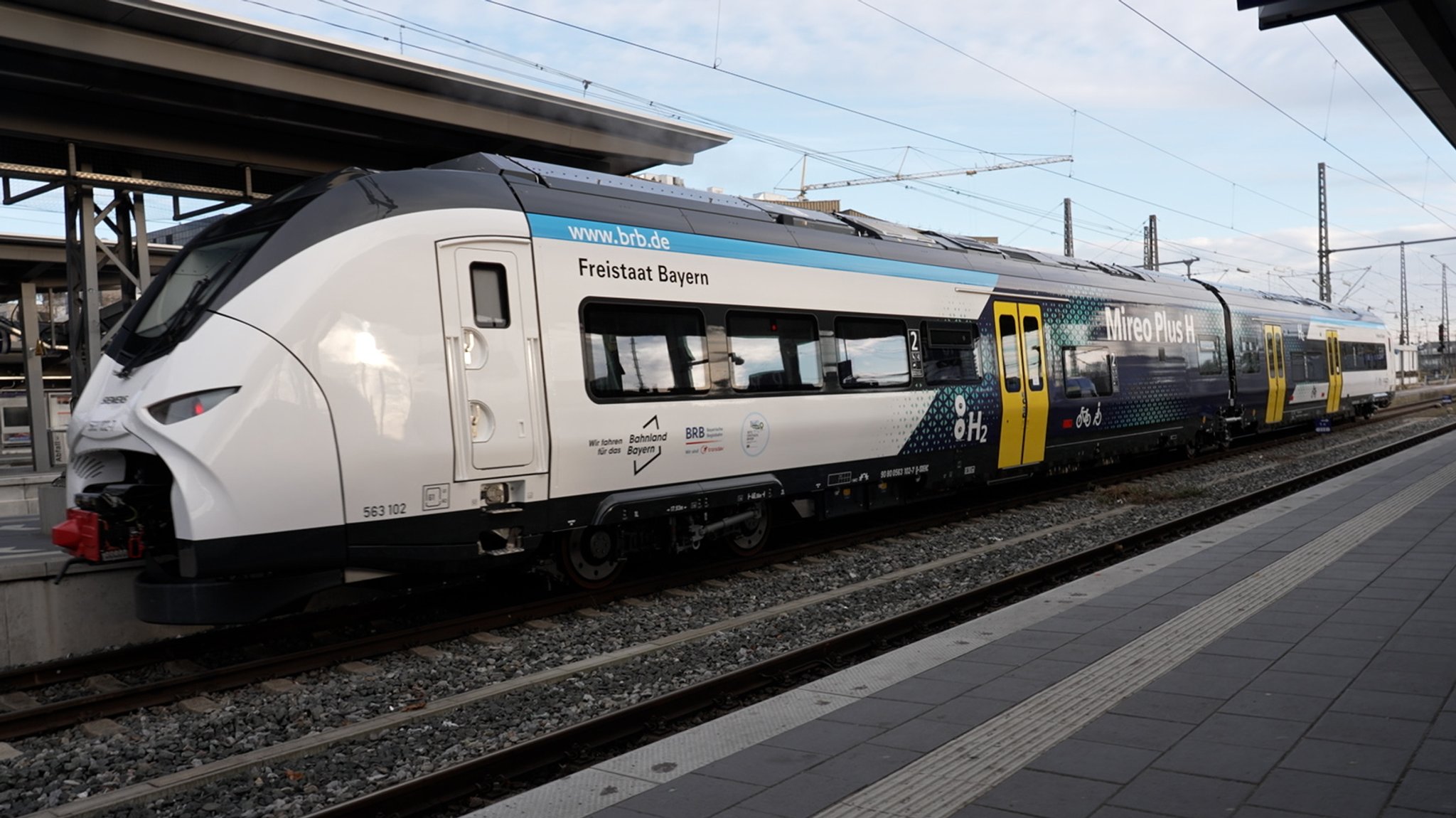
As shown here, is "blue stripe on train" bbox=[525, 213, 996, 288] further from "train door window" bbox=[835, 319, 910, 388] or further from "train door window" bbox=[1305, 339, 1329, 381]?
"train door window" bbox=[1305, 339, 1329, 381]

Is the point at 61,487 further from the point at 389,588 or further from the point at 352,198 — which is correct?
the point at 352,198

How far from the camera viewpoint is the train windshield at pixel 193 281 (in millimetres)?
6895

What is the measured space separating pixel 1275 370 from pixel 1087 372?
390 inches

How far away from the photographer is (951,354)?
1227 cm

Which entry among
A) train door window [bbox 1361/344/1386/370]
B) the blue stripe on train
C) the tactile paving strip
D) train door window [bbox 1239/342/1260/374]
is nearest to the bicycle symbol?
the blue stripe on train

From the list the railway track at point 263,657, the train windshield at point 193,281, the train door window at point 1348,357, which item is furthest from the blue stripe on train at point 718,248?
the train door window at point 1348,357

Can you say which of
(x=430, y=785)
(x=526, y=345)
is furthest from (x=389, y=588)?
(x=430, y=785)

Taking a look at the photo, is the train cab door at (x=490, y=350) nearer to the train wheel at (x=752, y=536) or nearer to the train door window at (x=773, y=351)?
the train door window at (x=773, y=351)

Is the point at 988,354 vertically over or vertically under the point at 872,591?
over

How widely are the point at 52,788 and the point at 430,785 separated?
76.5 inches

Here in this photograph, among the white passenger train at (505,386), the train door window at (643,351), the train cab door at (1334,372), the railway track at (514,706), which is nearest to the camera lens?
the railway track at (514,706)

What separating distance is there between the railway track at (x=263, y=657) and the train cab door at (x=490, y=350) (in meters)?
1.27

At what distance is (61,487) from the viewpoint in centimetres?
982

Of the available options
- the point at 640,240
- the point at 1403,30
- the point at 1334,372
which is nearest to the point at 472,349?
the point at 640,240
